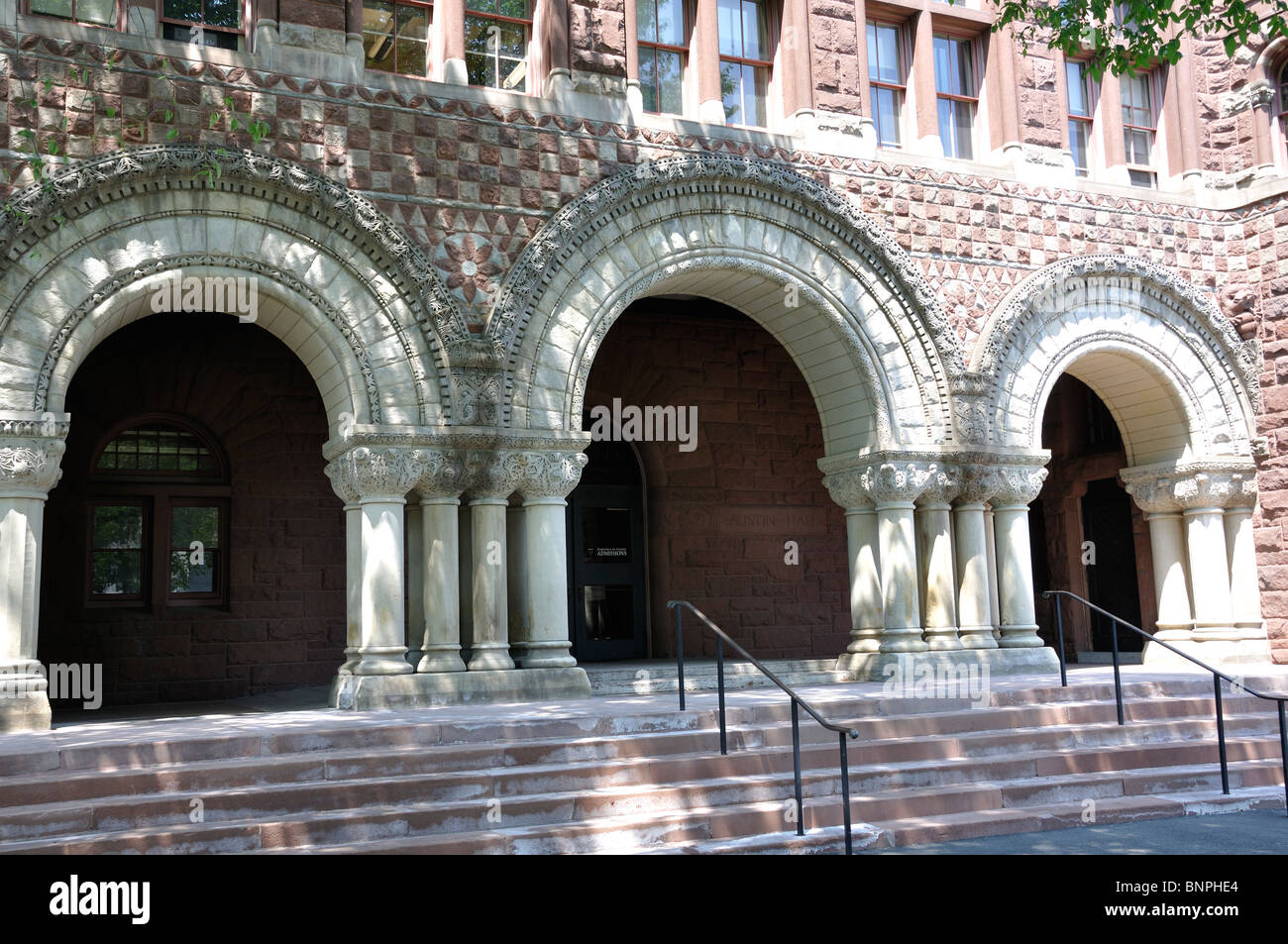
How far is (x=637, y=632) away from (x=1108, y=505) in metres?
7.31

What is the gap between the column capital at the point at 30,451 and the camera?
8.76 meters

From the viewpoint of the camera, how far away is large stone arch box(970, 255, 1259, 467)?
41.7ft

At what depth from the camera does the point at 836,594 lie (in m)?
15.4

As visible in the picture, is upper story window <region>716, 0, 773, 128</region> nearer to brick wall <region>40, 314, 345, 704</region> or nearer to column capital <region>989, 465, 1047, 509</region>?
column capital <region>989, 465, 1047, 509</region>

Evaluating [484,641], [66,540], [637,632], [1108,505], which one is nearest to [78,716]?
[66,540]

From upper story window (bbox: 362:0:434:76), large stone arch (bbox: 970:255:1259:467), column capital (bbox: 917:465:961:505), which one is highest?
upper story window (bbox: 362:0:434:76)

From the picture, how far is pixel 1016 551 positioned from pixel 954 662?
1530 millimetres

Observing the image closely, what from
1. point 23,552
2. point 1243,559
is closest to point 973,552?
point 1243,559

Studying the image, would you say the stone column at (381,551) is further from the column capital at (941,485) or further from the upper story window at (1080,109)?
the upper story window at (1080,109)

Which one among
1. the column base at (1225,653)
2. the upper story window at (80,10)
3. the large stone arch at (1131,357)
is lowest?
the column base at (1225,653)

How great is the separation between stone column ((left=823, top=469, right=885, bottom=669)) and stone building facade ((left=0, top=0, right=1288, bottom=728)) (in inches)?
1.7

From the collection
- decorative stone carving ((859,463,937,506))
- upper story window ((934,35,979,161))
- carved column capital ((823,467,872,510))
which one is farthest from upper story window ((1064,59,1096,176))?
carved column capital ((823,467,872,510))

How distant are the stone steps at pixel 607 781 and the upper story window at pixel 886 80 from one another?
6.34 m

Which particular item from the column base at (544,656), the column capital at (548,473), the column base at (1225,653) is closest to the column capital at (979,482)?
the column base at (1225,653)
